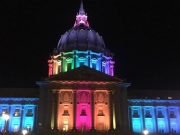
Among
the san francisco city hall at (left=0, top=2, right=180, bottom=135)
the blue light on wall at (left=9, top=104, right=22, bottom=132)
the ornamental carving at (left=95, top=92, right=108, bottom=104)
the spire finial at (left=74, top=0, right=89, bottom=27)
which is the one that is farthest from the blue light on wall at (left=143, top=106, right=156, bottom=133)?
the spire finial at (left=74, top=0, right=89, bottom=27)

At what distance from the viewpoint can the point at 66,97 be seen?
230ft

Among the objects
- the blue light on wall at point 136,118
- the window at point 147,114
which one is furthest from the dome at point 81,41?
the window at point 147,114

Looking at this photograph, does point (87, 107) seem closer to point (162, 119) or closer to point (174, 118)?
point (162, 119)

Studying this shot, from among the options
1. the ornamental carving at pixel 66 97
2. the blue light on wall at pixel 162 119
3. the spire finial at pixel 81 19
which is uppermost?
the spire finial at pixel 81 19

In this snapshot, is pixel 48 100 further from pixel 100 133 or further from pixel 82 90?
pixel 100 133

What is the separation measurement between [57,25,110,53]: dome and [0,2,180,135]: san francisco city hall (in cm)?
1697

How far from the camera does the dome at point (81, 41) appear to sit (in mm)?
90238

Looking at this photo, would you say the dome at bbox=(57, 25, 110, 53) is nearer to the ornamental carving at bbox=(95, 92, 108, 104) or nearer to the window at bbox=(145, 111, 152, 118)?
the ornamental carving at bbox=(95, 92, 108, 104)

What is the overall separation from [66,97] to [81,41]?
25377 mm

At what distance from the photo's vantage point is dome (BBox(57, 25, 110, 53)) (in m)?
90.2

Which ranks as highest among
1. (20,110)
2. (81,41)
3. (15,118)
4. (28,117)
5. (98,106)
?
(81,41)

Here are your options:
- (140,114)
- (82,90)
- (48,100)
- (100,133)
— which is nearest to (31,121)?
(48,100)

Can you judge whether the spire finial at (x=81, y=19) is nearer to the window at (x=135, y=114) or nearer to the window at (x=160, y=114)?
the window at (x=135, y=114)

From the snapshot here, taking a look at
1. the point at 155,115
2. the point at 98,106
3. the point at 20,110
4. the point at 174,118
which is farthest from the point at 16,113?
the point at 174,118
